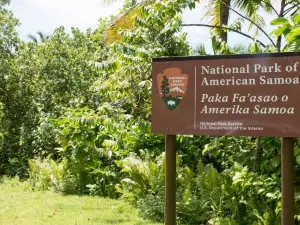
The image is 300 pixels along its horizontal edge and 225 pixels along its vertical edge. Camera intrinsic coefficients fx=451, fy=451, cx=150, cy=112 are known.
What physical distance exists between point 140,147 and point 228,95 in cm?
471

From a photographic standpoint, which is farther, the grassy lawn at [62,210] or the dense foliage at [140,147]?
the grassy lawn at [62,210]

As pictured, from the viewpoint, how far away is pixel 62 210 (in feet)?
26.2

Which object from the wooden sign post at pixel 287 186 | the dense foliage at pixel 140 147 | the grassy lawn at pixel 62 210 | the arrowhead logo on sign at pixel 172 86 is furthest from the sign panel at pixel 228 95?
the grassy lawn at pixel 62 210

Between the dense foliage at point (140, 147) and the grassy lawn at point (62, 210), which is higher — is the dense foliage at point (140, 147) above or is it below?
above

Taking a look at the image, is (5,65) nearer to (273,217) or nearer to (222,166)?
(222,166)

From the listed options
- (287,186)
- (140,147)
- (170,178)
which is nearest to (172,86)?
(170,178)

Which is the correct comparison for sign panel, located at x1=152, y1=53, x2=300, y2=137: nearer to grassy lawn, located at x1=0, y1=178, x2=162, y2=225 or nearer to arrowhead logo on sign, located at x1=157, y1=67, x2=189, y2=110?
arrowhead logo on sign, located at x1=157, y1=67, x2=189, y2=110

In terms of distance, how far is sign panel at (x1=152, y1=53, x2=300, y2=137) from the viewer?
449 cm

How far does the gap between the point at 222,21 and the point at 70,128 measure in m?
4.53

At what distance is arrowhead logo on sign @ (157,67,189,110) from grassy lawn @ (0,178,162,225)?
2.87 m

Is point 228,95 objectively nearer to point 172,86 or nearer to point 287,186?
point 172,86

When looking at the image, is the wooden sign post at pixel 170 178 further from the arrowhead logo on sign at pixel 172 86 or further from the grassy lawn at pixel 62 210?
the grassy lawn at pixel 62 210

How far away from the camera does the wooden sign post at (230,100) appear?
4.49m

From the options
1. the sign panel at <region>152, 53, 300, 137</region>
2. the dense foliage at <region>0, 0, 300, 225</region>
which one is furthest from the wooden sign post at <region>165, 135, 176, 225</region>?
the dense foliage at <region>0, 0, 300, 225</region>
